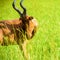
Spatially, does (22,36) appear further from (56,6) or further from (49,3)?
(49,3)

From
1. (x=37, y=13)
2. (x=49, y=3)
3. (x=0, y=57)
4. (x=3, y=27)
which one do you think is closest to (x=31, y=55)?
(x=0, y=57)

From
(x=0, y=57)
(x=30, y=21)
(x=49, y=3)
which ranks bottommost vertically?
(x=49, y=3)

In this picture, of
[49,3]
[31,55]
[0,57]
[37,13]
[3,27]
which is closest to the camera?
[31,55]

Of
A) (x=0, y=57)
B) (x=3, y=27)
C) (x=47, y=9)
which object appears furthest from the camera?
(x=47, y=9)

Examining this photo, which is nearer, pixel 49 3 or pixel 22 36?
pixel 22 36

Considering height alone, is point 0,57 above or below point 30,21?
below

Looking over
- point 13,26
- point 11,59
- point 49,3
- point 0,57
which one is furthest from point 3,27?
point 49,3

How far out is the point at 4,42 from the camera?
20.9 ft

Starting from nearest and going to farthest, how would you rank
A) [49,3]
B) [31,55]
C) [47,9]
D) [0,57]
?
[31,55]
[0,57]
[47,9]
[49,3]

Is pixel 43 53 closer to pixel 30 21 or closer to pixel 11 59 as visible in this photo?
pixel 11 59

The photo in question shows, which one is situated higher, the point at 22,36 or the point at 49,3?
the point at 22,36

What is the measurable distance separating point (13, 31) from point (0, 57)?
0.55 metres

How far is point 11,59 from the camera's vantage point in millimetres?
5633

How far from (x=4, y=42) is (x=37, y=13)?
10778 millimetres
